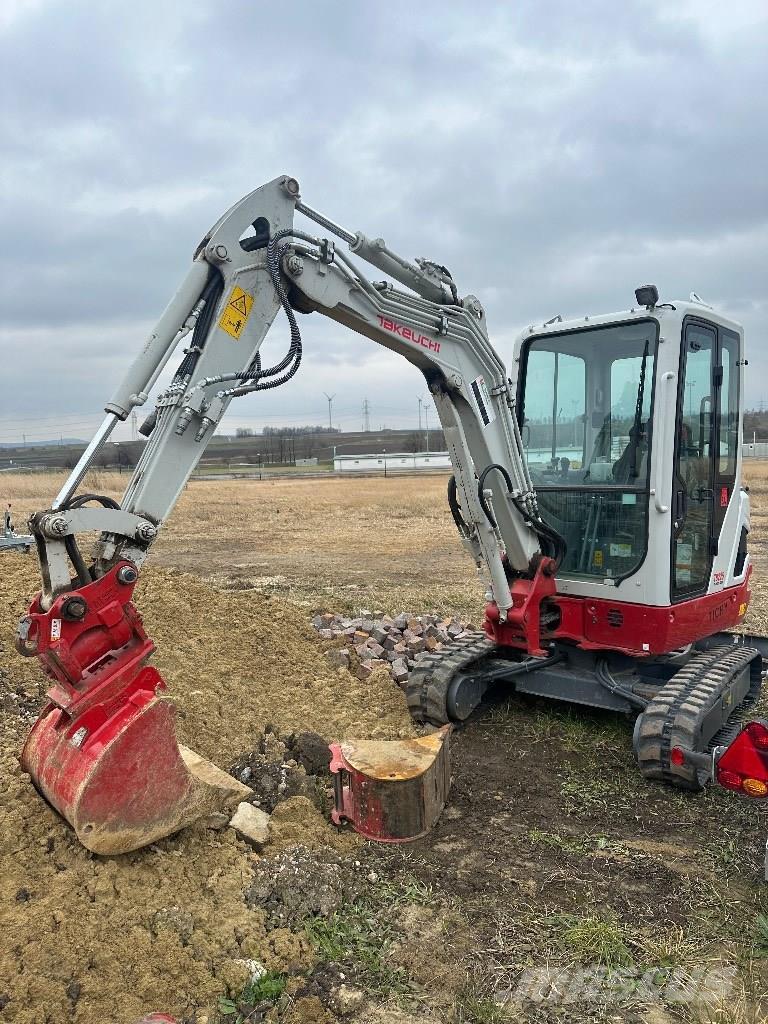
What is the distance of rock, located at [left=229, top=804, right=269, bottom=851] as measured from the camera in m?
4.05

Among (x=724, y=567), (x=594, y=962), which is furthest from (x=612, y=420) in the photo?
(x=594, y=962)

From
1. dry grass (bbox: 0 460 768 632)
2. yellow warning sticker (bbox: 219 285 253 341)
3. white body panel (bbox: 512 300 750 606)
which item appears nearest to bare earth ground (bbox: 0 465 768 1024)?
white body panel (bbox: 512 300 750 606)

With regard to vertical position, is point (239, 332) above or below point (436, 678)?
above

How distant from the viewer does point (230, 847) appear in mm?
3957

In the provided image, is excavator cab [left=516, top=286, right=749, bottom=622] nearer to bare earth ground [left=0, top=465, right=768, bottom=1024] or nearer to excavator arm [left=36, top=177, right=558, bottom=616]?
excavator arm [left=36, top=177, right=558, bottom=616]

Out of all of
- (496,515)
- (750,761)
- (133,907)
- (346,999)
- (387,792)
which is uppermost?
(496,515)

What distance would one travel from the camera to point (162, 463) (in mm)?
4055

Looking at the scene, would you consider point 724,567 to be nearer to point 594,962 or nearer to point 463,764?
point 463,764

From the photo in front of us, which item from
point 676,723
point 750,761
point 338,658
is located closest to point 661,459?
point 676,723

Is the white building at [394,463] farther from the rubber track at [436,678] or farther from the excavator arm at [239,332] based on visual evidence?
the excavator arm at [239,332]

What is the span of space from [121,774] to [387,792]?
1437 mm

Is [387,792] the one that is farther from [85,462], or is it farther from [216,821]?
[85,462]

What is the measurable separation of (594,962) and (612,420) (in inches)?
148

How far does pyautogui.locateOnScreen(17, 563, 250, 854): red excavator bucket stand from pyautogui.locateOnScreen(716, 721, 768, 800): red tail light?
2.77m
